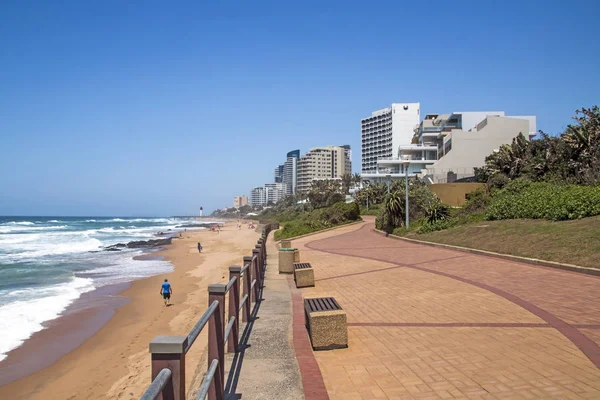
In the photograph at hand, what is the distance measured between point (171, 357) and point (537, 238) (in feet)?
48.0

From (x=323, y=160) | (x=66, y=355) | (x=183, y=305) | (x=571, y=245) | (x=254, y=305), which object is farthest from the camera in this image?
(x=323, y=160)

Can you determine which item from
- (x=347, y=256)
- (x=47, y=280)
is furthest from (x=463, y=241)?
Answer: (x=47, y=280)

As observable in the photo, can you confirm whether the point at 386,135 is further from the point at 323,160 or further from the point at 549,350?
the point at 549,350

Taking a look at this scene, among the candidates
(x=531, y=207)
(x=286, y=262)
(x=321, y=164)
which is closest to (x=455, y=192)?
(x=531, y=207)

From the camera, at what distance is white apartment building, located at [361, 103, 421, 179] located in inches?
4210

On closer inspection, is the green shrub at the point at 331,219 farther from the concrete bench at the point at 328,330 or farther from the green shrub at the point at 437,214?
the concrete bench at the point at 328,330

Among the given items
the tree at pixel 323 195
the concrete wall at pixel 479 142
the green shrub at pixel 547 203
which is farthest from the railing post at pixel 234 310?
the tree at pixel 323 195

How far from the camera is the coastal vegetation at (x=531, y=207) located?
13.8 metres

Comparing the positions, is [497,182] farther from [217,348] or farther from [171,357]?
[171,357]

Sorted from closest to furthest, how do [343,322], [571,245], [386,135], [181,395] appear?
[181,395], [343,322], [571,245], [386,135]

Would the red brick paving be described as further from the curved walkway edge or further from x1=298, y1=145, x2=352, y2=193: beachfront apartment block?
x1=298, y1=145, x2=352, y2=193: beachfront apartment block

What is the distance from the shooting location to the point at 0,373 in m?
9.16

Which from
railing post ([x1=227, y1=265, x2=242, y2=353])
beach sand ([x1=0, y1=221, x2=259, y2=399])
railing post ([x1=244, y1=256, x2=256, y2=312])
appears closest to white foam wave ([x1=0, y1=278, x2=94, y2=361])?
beach sand ([x1=0, y1=221, x2=259, y2=399])

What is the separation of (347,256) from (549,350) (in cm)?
1206
